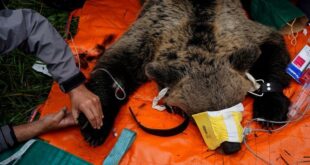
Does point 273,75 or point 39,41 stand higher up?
point 39,41

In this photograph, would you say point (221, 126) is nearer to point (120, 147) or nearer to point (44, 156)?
point (120, 147)

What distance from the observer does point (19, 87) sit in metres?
6.30

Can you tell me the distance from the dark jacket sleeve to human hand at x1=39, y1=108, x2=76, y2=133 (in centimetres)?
59

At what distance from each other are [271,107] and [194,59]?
3.58 ft

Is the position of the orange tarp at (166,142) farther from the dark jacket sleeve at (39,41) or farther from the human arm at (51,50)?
the dark jacket sleeve at (39,41)

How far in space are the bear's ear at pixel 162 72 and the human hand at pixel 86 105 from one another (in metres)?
0.82

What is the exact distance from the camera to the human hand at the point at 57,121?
5.41 m

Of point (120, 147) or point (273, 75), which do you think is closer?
point (120, 147)

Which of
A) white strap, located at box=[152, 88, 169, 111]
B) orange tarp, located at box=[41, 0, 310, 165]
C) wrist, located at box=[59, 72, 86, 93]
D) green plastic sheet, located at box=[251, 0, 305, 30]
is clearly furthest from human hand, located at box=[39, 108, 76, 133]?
green plastic sheet, located at box=[251, 0, 305, 30]

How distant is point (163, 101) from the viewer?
5758 mm

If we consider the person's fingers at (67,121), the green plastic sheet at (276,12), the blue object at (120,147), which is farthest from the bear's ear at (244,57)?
the person's fingers at (67,121)

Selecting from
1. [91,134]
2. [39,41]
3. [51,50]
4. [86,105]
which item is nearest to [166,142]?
[91,134]

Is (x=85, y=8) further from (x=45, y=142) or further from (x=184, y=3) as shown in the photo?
(x=45, y=142)

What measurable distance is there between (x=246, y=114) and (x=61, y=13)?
3.33 m
